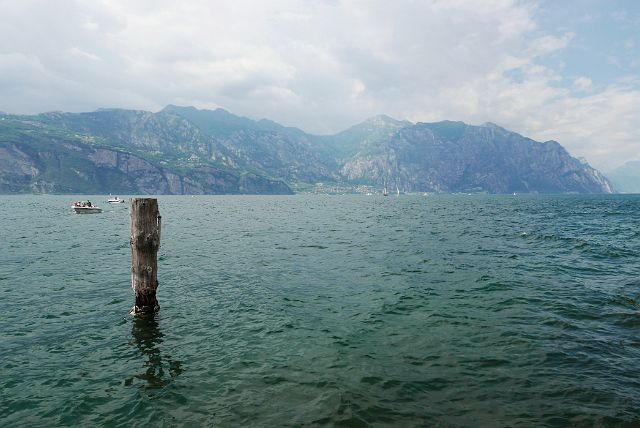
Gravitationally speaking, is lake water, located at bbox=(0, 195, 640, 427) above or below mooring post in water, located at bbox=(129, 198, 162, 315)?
below

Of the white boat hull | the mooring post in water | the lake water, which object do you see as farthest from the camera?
the white boat hull

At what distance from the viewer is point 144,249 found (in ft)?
53.6

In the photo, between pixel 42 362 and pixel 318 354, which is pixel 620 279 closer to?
pixel 318 354

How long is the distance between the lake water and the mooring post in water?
42.4 inches

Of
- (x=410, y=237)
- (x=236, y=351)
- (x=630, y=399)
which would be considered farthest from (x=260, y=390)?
(x=410, y=237)

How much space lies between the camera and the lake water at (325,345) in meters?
9.55

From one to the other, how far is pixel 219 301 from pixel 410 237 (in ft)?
107

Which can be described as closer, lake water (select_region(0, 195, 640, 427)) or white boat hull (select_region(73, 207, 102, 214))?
lake water (select_region(0, 195, 640, 427))

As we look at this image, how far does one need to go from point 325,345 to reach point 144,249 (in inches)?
367

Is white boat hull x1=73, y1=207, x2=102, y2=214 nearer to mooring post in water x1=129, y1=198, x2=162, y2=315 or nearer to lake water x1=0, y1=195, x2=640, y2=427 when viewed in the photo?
lake water x1=0, y1=195, x2=640, y2=427

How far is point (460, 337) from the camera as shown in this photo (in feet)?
47.8

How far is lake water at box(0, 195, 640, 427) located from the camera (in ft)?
31.3

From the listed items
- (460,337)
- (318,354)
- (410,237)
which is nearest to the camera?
(318,354)

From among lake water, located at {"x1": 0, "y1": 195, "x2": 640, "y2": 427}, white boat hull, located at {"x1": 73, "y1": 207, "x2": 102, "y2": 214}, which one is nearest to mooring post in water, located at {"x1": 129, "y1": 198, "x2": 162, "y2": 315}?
lake water, located at {"x1": 0, "y1": 195, "x2": 640, "y2": 427}
